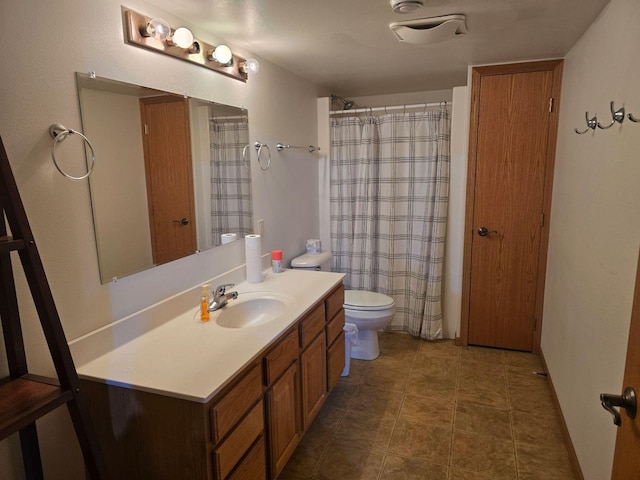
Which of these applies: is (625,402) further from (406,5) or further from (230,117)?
(230,117)

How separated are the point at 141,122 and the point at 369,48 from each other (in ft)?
4.60

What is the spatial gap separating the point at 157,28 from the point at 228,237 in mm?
1038

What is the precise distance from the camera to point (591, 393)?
5.78 ft

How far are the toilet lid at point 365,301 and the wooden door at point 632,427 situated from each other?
2.05 meters

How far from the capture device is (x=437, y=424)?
2338 mm

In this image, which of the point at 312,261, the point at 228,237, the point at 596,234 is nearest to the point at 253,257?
the point at 228,237

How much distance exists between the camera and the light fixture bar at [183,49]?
1.56 m

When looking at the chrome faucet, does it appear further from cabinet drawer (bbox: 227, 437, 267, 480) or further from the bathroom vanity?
cabinet drawer (bbox: 227, 437, 267, 480)

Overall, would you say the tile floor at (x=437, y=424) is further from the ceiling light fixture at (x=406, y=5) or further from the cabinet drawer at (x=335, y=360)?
the ceiling light fixture at (x=406, y=5)

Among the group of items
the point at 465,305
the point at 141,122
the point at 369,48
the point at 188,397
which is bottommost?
the point at 465,305

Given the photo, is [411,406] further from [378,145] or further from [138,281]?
[378,145]

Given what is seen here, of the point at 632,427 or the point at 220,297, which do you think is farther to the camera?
the point at 220,297

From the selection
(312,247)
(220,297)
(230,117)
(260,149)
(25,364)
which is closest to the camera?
(25,364)

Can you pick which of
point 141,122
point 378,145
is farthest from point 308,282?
point 378,145
